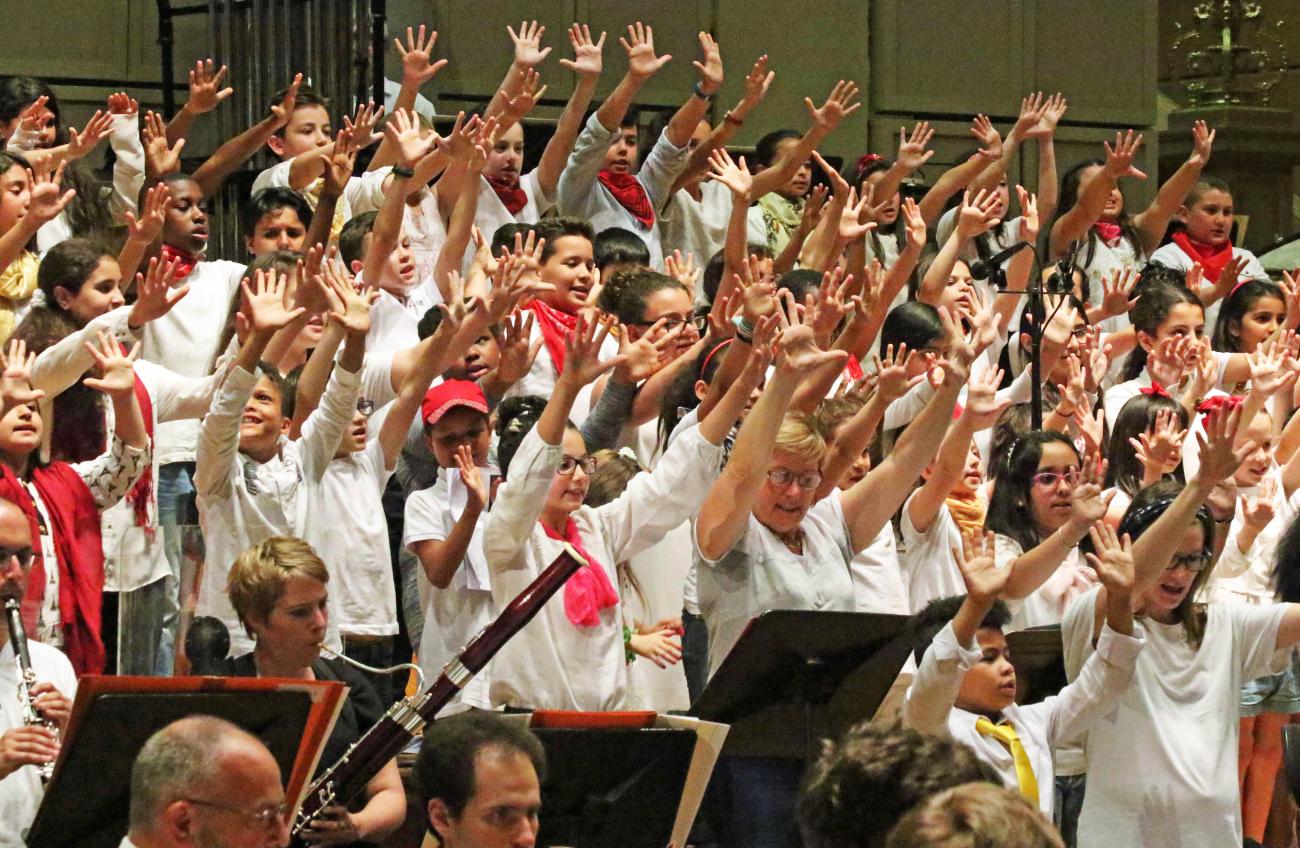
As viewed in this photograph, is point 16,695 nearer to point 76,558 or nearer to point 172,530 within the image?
point 76,558

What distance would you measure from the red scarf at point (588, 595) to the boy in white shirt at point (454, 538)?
0.23m

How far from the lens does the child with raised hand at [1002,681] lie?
Answer: 14.4 feet

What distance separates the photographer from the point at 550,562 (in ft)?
15.1

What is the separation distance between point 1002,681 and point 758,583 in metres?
0.58

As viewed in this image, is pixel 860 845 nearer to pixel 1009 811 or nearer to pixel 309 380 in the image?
pixel 1009 811

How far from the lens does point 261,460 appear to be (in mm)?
5133

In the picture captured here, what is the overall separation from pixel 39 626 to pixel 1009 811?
2.86 meters

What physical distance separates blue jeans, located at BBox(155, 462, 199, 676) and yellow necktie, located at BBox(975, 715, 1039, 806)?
188 centimetres

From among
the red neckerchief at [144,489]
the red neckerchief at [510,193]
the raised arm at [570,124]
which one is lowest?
the red neckerchief at [144,489]

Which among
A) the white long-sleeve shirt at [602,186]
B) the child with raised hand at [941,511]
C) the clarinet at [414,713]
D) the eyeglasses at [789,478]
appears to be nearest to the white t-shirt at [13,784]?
the clarinet at [414,713]

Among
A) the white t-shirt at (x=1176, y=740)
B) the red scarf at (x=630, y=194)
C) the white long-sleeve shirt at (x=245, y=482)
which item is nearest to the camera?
the white t-shirt at (x=1176, y=740)

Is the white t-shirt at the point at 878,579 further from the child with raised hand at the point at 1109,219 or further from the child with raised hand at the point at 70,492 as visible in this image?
the child with raised hand at the point at 1109,219

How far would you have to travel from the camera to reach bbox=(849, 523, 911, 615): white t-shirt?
511 centimetres

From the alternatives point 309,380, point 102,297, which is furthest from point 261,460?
point 102,297
